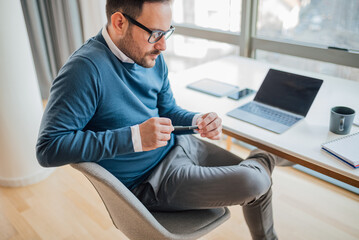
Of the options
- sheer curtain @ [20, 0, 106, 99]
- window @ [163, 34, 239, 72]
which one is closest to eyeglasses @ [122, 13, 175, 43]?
window @ [163, 34, 239, 72]

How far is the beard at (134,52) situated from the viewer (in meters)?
1.15

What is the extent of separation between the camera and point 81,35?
10.5 ft

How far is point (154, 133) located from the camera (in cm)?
105

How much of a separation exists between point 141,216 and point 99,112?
14.7 inches

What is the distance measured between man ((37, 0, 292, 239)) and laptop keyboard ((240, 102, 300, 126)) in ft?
0.50

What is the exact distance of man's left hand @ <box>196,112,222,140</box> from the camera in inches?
49.3

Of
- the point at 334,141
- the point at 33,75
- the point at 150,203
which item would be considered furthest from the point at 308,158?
the point at 33,75

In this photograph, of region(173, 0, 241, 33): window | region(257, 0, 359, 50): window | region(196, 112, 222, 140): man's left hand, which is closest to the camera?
region(196, 112, 222, 140): man's left hand

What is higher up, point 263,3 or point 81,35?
point 263,3

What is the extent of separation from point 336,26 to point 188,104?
3.61 ft

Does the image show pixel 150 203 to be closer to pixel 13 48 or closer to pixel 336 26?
pixel 13 48

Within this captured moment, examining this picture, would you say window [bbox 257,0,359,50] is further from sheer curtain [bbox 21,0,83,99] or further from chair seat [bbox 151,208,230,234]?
sheer curtain [bbox 21,0,83,99]

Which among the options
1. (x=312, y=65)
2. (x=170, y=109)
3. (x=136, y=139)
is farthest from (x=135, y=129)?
(x=312, y=65)

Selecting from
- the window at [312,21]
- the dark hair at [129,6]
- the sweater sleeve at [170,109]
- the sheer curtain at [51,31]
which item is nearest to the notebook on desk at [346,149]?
the sweater sleeve at [170,109]
